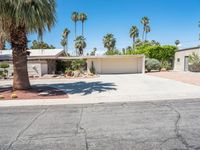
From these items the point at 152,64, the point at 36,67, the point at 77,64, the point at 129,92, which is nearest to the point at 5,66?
the point at 36,67

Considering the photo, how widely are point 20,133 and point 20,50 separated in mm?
9466

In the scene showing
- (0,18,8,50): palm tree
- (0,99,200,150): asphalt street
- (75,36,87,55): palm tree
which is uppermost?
(75,36,87,55): palm tree

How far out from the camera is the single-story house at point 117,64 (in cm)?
3544

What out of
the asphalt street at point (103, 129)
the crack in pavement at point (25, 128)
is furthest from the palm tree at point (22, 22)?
the crack in pavement at point (25, 128)

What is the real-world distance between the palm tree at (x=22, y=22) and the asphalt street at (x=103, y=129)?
5.60m

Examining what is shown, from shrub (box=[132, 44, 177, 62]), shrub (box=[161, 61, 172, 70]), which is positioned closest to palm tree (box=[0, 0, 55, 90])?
shrub (box=[132, 44, 177, 62])

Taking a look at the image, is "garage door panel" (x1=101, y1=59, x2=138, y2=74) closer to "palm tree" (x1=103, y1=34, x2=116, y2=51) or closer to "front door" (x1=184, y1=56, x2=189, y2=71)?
"front door" (x1=184, y1=56, x2=189, y2=71)

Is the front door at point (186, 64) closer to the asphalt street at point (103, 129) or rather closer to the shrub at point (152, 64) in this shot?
the shrub at point (152, 64)

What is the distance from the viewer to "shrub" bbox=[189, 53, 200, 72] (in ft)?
105

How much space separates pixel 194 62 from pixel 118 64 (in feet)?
35.5

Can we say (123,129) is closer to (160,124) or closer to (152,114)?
(160,124)

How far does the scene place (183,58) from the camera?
118 feet

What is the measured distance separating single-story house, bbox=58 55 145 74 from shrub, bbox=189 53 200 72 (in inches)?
272

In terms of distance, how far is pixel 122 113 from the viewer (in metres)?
8.93
